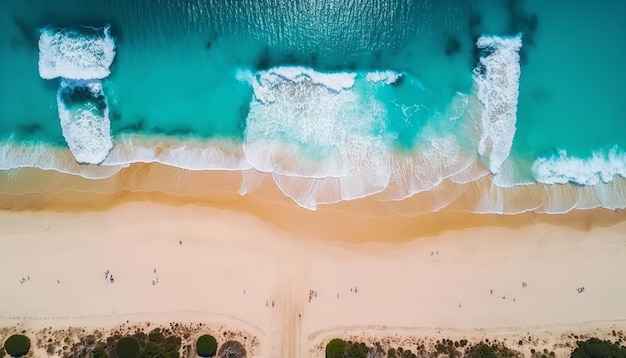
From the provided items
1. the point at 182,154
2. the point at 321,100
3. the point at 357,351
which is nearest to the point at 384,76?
the point at 321,100

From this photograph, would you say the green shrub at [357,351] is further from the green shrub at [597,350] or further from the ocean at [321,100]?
the green shrub at [597,350]

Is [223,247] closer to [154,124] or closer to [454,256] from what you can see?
[154,124]

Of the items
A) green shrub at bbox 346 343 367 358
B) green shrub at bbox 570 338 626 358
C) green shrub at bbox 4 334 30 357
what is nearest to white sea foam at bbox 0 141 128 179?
green shrub at bbox 4 334 30 357

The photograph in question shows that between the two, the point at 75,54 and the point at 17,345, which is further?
the point at 75,54

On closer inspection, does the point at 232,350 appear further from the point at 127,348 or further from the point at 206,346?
the point at 127,348

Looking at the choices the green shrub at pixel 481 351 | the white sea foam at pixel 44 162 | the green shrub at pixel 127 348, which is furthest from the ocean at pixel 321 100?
the green shrub at pixel 127 348

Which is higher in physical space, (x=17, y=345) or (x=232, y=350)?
(x=17, y=345)
